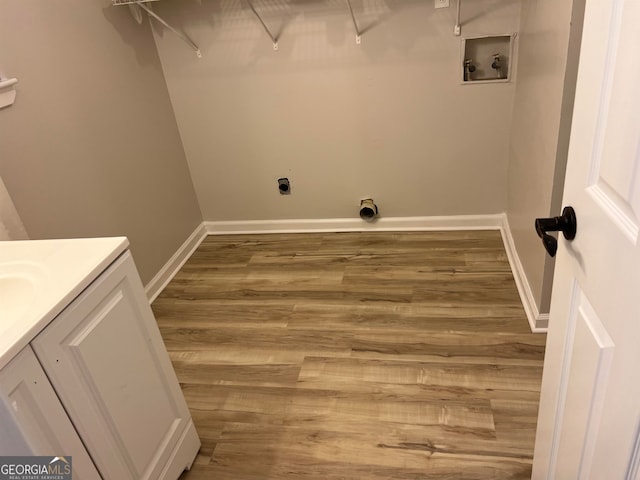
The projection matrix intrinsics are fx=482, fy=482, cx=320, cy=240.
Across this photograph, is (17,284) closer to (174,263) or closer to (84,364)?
(84,364)

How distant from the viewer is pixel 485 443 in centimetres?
165

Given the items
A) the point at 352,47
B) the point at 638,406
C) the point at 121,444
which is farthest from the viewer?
the point at 352,47

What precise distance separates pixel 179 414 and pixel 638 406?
1363 mm

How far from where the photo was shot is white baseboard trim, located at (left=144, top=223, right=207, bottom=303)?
270 centimetres

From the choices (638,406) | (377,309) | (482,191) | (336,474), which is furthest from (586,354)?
(482,191)

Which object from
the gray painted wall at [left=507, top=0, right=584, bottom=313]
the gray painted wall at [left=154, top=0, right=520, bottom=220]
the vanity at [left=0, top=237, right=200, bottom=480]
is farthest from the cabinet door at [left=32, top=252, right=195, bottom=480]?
the gray painted wall at [left=154, top=0, right=520, bottom=220]

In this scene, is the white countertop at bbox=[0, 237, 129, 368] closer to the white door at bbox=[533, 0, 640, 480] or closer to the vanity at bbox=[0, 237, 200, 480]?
the vanity at bbox=[0, 237, 200, 480]

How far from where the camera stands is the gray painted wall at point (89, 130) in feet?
6.18

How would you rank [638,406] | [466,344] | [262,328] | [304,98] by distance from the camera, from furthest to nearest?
[304,98] < [262,328] < [466,344] < [638,406]

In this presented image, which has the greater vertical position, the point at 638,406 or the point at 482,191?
the point at 638,406

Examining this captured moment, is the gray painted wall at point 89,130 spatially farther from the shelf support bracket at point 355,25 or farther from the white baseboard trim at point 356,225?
the shelf support bracket at point 355,25

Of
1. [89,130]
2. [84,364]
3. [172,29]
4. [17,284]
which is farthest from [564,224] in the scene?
[172,29]

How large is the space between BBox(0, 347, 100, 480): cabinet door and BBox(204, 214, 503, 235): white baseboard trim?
215cm

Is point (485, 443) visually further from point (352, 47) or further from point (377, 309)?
point (352, 47)
